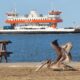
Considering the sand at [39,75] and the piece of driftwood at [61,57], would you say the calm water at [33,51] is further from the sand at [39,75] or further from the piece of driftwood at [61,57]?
the sand at [39,75]

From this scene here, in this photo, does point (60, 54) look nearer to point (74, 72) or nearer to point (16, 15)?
point (74, 72)

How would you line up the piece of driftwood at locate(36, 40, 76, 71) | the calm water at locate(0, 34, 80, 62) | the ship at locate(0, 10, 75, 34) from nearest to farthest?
1. the piece of driftwood at locate(36, 40, 76, 71)
2. the calm water at locate(0, 34, 80, 62)
3. the ship at locate(0, 10, 75, 34)

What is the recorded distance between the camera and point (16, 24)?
419 ft

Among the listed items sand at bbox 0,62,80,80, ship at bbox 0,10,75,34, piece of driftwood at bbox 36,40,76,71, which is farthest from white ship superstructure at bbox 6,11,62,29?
sand at bbox 0,62,80,80

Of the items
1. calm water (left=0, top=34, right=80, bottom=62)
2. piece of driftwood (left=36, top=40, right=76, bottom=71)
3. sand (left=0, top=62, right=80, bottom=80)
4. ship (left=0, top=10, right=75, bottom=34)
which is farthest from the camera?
ship (left=0, top=10, right=75, bottom=34)

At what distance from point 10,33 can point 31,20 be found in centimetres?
645

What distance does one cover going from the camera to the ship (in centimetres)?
12162

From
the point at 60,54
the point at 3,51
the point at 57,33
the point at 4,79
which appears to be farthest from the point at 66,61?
the point at 57,33

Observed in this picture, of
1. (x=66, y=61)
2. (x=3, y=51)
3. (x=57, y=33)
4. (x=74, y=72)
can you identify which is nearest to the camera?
(x=74, y=72)

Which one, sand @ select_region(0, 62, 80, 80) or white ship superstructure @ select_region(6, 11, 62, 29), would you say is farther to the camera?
white ship superstructure @ select_region(6, 11, 62, 29)

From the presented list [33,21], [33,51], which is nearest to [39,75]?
[33,51]

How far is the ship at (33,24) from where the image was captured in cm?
12162

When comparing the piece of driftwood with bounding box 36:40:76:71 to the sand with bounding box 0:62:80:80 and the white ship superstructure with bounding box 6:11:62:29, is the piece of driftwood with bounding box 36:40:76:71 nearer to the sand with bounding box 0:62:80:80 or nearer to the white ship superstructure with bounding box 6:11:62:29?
the sand with bounding box 0:62:80:80

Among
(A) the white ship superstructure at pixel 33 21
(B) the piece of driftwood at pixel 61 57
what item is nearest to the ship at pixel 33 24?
(A) the white ship superstructure at pixel 33 21
